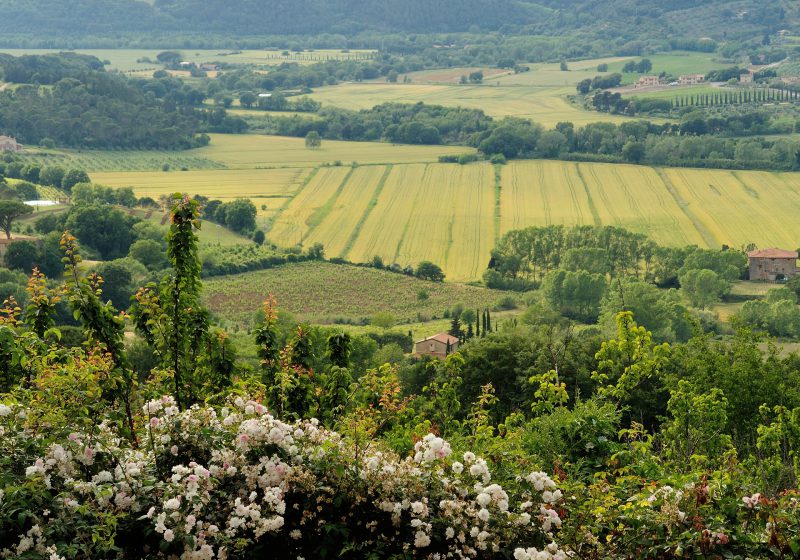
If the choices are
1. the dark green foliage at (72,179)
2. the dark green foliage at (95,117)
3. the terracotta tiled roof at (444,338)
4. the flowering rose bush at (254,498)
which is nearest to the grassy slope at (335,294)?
the terracotta tiled roof at (444,338)

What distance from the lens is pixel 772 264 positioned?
71.9 m

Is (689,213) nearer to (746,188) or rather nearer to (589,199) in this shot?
(589,199)

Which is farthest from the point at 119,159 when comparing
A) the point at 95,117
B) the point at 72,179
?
the point at 72,179

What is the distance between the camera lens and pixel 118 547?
7.79m

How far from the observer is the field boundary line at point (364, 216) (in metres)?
77.6

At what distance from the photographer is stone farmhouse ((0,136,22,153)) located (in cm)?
11438

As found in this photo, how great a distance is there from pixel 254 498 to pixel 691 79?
168 meters

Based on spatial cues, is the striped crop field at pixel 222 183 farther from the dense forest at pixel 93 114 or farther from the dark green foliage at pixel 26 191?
the dense forest at pixel 93 114

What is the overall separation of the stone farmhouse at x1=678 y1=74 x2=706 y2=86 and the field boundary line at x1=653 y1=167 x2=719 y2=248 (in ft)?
224

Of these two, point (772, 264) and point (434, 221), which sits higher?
point (434, 221)

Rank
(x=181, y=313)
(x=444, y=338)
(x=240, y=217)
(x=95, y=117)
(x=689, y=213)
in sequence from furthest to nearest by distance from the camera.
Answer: (x=95, y=117)
(x=689, y=213)
(x=240, y=217)
(x=444, y=338)
(x=181, y=313)

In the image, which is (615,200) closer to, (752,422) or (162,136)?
(162,136)

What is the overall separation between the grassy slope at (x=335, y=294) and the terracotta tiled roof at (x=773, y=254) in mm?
18223

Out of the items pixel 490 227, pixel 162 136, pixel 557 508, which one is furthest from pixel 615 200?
pixel 557 508
